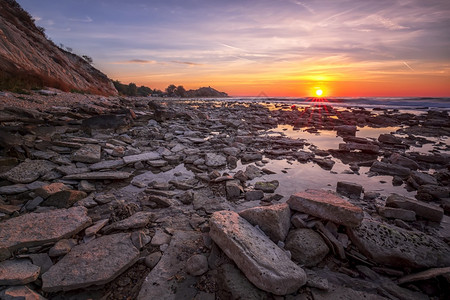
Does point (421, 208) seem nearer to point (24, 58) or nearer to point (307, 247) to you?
point (307, 247)

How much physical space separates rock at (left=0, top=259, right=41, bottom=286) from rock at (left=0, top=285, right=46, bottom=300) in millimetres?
61

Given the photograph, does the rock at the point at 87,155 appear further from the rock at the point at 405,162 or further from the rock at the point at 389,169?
the rock at the point at 405,162

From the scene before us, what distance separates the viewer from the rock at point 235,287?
1.75m

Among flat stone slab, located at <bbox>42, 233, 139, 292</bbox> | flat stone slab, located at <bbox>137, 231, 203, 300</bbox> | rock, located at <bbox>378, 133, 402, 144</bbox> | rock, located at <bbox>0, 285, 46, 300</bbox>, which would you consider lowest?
flat stone slab, located at <bbox>137, 231, 203, 300</bbox>

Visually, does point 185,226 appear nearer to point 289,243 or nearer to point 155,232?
point 155,232

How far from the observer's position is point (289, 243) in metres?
2.36

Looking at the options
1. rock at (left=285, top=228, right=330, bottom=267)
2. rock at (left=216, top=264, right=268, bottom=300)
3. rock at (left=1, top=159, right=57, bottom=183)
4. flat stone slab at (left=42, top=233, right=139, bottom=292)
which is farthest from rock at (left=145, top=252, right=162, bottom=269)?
rock at (left=1, top=159, right=57, bottom=183)

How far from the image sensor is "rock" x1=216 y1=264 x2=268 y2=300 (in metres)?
1.75

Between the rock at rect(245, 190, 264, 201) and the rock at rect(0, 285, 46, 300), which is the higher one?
the rock at rect(0, 285, 46, 300)

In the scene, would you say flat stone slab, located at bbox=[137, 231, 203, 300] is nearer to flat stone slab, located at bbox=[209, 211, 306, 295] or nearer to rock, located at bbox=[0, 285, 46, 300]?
flat stone slab, located at bbox=[209, 211, 306, 295]

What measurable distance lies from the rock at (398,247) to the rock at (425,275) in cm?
11

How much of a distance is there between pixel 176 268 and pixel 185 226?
0.80 m

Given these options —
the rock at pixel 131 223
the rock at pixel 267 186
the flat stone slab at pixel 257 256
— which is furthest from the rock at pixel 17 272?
the rock at pixel 267 186

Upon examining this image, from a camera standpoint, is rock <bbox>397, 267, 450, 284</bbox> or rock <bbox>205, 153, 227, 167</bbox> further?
rock <bbox>205, 153, 227, 167</bbox>
